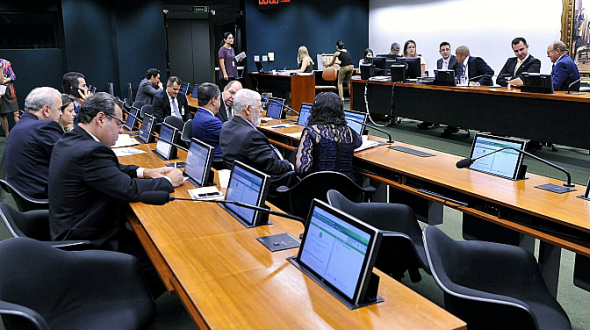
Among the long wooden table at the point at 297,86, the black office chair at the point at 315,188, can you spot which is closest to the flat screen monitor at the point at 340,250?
the black office chair at the point at 315,188

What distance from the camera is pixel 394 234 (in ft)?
7.95

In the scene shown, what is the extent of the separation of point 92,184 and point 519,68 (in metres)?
6.85

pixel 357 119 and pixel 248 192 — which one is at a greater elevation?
pixel 357 119

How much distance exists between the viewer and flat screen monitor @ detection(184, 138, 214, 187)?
3.17 metres

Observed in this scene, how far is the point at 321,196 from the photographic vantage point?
3.39 m

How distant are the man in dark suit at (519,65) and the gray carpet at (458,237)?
1.04 meters

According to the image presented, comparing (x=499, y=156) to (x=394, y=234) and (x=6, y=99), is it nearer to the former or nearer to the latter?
(x=394, y=234)

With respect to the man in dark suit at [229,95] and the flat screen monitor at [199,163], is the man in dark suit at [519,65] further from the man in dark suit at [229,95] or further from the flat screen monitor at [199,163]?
the flat screen monitor at [199,163]

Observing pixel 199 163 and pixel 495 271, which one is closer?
pixel 495 271

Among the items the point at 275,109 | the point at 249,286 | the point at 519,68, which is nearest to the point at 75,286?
the point at 249,286

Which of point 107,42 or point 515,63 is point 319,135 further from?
point 107,42

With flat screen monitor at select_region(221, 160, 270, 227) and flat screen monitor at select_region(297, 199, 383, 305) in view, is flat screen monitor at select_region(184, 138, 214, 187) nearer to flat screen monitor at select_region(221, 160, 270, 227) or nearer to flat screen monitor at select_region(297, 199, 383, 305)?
flat screen monitor at select_region(221, 160, 270, 227)

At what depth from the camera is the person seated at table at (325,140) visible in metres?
3.51

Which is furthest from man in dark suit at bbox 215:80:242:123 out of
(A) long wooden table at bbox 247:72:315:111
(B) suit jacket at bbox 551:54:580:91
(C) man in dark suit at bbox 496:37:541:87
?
(A) long wooden table at bbox 247:72:315:111
